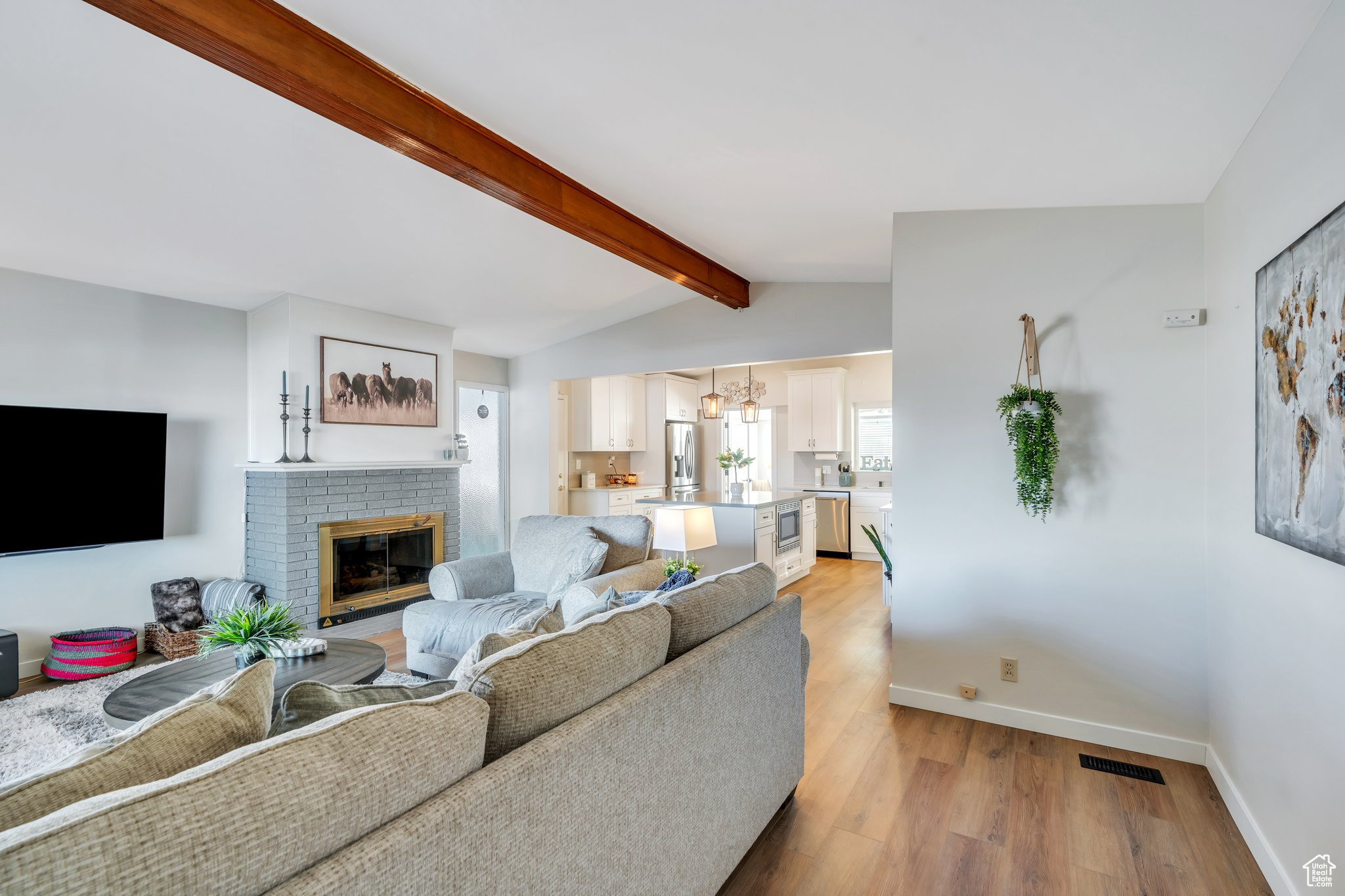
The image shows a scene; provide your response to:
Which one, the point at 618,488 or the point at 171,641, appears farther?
the point at 618,488

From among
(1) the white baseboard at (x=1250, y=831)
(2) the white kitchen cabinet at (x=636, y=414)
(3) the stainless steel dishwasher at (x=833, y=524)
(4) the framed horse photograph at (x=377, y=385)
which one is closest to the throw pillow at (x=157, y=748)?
(1) the white baseboard at (x=1250, y=831)

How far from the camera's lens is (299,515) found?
4.37 metres

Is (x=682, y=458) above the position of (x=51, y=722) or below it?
above

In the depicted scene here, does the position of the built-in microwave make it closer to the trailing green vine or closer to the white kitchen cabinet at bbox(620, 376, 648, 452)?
the white kitchen cabinet at bbox(620, 376, 648, 452)

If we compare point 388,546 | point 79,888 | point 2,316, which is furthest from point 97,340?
point 79,888

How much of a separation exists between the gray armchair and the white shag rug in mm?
237

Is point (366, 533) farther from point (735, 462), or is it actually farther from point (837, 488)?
point (837, 488)

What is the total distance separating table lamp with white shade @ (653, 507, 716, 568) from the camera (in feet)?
11.1

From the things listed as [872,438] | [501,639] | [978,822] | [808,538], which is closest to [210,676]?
[501,639]

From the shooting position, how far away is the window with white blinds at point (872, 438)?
25.4 feet

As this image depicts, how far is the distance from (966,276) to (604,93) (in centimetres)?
192

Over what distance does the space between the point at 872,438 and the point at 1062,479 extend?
198 inches

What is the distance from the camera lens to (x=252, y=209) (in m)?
3.15

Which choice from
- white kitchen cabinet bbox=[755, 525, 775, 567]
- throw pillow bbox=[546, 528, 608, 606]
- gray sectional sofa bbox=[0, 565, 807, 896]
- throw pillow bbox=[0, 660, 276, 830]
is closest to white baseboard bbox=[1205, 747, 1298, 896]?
gray sectional sofa bbox=[0, 565, 807, 896]
